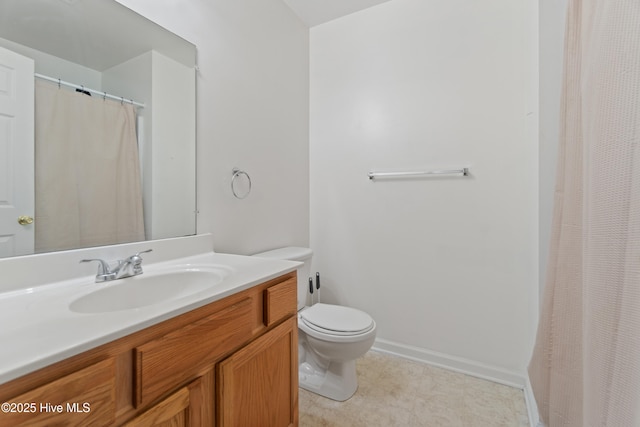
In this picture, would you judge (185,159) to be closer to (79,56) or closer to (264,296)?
(79,56)

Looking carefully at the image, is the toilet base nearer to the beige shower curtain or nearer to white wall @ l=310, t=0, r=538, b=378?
white wall @ l=310, t=0, r=538, b=378

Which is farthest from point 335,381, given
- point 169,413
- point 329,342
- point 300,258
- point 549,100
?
point 549,100

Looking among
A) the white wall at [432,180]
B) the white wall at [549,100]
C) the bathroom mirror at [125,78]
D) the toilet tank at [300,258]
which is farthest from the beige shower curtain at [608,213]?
the bathroom mirror at [125,78]

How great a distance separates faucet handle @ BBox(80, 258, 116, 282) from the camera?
90 cm

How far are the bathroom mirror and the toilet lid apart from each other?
80 cm

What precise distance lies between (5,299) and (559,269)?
160cm

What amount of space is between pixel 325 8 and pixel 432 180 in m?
1.47

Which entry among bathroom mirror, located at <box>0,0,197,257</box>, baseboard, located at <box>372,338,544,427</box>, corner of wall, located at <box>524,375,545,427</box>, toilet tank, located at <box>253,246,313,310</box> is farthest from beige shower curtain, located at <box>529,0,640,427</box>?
bathroom mirror, located at <box>0,0,197,257</box>

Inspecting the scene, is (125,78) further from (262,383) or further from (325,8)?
(325,8)

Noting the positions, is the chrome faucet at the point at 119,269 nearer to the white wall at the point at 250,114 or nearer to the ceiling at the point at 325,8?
the white wall at the point at 250,114

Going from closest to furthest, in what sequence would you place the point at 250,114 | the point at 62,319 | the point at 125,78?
the point at 62,319 → the point at 125,78 → the point at 250,114

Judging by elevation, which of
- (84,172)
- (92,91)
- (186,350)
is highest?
(92,91)

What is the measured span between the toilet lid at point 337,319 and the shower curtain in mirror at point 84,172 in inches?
37.9

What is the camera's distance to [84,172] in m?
0.98
